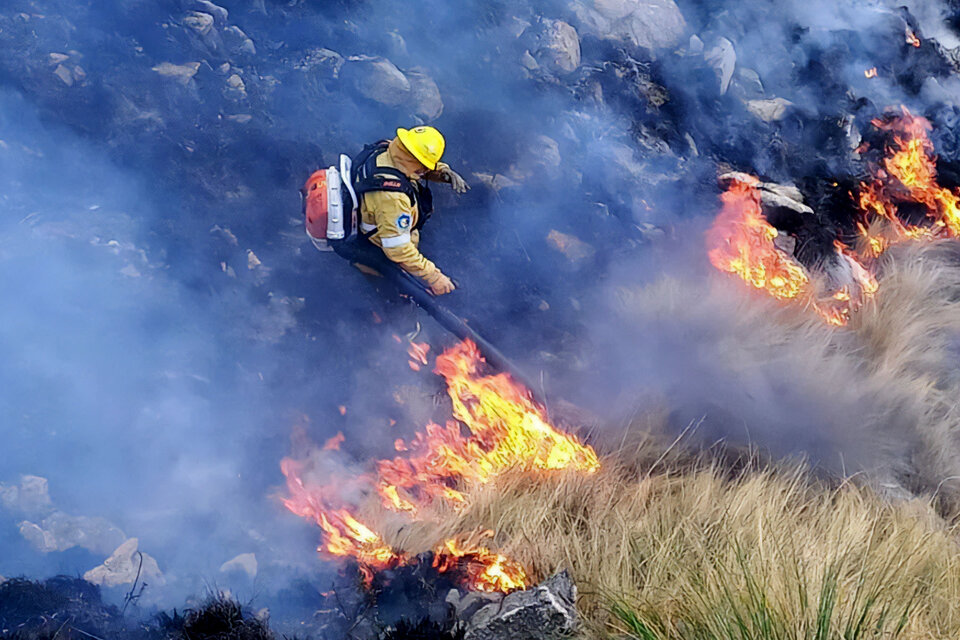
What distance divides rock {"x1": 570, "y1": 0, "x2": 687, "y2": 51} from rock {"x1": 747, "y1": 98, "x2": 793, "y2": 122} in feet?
2.63

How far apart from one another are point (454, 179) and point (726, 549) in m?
2.66

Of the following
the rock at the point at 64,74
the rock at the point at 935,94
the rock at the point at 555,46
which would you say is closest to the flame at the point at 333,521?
the rock at the point at 64,74

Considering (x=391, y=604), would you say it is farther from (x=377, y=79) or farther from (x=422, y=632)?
(x=377, y=79)

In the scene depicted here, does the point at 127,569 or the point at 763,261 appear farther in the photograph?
the point at 763,261

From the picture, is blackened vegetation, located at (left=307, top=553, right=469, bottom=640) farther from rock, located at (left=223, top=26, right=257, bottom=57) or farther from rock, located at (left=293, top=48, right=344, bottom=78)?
rock, located at (left=223, top=26, right=257, bottom=57)

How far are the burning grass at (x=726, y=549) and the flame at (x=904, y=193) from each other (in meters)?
2.58

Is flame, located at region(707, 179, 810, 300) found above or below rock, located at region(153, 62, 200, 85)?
below

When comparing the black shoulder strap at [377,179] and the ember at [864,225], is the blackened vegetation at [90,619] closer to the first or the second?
the black shoulder strap at [377,179]

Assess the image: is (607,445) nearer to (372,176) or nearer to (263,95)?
(372,176)

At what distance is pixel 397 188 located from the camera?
4.58 meters

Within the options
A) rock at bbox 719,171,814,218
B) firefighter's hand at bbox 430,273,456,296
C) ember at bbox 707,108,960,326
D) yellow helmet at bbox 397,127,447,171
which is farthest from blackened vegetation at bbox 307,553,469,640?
rock at bbox 719,171,814,218

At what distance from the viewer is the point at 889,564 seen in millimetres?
3750

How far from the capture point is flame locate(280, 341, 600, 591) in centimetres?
406

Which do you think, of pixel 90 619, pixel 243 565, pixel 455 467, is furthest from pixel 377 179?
pixel 90 619
